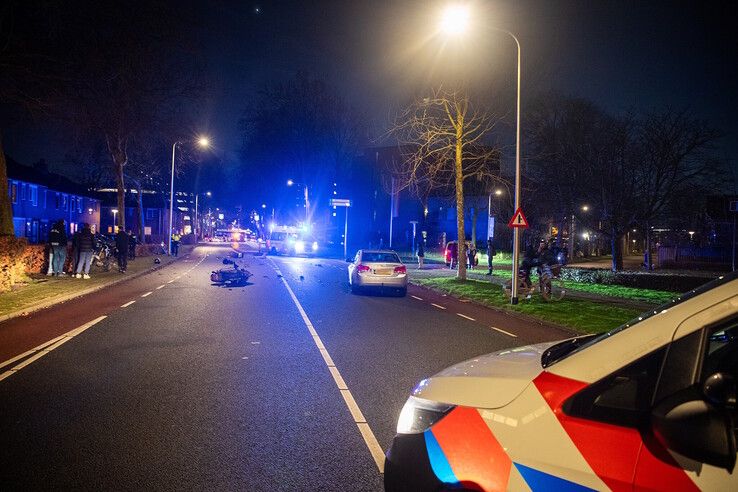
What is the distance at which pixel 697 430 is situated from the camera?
71.8 inches

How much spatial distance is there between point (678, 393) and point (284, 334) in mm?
9147

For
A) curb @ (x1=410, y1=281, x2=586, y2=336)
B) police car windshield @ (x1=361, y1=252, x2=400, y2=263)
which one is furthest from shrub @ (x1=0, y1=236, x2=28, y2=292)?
curb @ (x1=410, y1=281, x2=586, y2=336)

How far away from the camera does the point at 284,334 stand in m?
10.6

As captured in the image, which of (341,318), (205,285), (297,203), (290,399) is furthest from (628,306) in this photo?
(297,203)

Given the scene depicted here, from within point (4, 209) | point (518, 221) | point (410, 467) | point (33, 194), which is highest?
point (33, 194)

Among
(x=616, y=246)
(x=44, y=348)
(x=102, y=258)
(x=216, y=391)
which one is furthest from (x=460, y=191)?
(x=216, y=391)

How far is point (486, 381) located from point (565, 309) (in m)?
13.9

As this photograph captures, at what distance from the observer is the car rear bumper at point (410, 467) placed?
8.30ft

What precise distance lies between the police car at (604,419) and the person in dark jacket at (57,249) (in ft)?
77.0

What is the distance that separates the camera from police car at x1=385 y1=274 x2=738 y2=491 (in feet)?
6.10

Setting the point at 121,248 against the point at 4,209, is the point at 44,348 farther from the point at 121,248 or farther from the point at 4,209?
the point at 121,248

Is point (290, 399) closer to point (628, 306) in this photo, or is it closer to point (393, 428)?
point (393, 428)

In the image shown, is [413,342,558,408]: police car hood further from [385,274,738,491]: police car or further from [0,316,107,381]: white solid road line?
[0,316,107,381]: white solid road line

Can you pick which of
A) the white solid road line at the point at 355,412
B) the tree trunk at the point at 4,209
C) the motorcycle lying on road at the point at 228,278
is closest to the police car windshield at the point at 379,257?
the motorcycle lying on road at the point at 228,278
